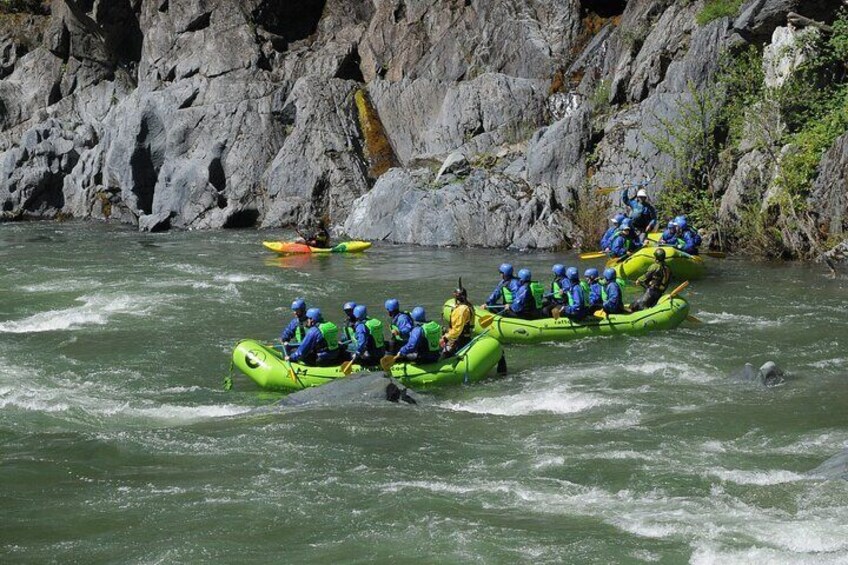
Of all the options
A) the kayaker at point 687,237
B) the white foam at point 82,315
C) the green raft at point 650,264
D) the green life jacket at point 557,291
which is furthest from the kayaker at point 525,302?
the white foam at point 82,315

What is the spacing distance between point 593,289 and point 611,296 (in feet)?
1.44

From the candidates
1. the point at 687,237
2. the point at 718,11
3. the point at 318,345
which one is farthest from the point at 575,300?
the point at 718,11

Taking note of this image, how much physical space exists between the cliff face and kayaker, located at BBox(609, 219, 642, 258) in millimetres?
3969

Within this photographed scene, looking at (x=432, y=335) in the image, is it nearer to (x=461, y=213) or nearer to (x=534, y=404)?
(x=534, y=404)

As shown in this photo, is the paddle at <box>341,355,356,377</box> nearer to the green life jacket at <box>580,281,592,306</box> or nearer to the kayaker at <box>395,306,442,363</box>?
the kayaker at <box>395,306,442,363</box>

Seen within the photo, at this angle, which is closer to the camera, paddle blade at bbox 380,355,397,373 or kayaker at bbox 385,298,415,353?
paddle blade at bbox 380,355,397,373

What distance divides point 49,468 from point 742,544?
21.2ft

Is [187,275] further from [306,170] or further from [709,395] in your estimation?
[709,395]

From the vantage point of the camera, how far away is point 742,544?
7.86 metres

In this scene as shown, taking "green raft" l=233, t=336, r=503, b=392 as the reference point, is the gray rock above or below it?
above

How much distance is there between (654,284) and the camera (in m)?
17.2

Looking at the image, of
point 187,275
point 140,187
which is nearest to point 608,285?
point 187,275

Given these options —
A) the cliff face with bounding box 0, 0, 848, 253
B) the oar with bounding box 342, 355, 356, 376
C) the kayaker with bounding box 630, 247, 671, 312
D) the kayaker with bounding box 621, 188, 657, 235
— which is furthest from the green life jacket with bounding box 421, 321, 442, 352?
the cliff face with bounding box 0, 0, 848, 253

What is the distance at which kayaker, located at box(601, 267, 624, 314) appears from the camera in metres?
16.1
